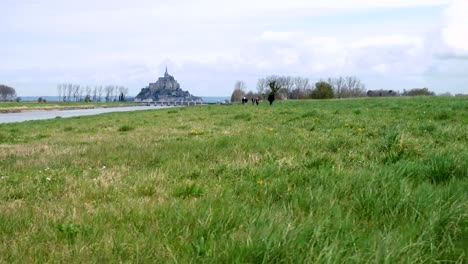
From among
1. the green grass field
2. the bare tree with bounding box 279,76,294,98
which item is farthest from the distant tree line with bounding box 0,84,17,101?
the green grass field

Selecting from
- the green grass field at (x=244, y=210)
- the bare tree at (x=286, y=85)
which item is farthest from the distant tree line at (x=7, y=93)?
the green grass field at (x=244, y=210)

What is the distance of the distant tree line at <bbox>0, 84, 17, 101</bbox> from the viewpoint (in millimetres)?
175788

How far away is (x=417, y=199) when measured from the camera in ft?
13.1

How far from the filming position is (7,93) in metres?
178

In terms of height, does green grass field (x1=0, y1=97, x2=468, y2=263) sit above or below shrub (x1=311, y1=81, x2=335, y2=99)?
below

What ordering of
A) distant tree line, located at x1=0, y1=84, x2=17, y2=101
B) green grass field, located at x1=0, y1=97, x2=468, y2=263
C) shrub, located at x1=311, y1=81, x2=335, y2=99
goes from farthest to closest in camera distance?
distant tree line, located at x1=0, y1=84, x2=17, y2=101 → shrub, located at x1=311, y1=81, x2=335, y2=99 → green grass field, located at x1=0, y1=97, x2=468, y2=263

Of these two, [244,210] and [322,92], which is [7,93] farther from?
[244,210]

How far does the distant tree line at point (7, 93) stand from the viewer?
577ft

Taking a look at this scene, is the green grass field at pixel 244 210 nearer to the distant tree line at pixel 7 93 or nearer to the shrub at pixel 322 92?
the shrub at pixel 322 92

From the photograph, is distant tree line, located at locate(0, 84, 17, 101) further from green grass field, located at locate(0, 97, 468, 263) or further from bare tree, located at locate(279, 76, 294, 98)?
green grass field, located at locate(0, 97, 468, 263)

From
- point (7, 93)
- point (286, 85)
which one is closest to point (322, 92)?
point (286, 85)

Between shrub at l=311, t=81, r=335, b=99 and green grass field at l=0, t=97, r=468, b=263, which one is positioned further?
shrub at l=311, t=81, r=335, b=99

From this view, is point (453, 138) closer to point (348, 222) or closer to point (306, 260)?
point (348, 222)

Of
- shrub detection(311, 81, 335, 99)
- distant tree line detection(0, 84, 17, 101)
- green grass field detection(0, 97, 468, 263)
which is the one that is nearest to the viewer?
green grass field detection(0, 97, 468, 263)
